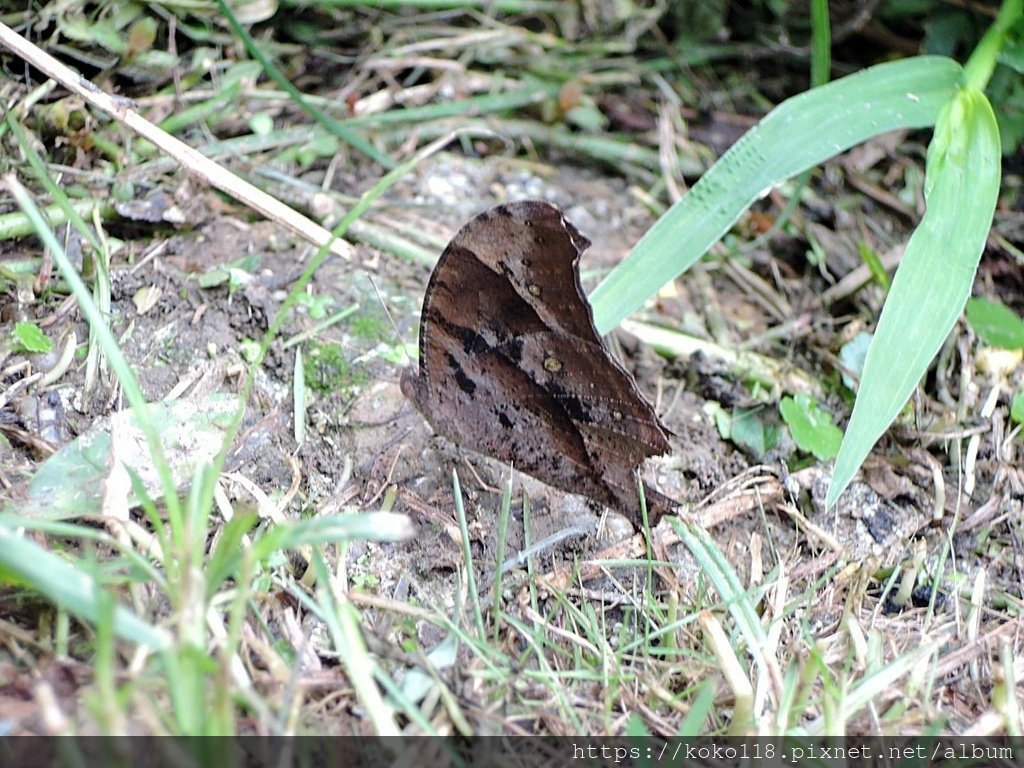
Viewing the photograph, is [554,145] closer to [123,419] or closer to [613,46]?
[613,46]

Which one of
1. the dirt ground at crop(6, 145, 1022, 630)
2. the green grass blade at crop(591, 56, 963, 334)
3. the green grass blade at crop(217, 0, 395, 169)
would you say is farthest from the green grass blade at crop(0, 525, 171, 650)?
the green grass blade at crop(217, 0, 395, 169)

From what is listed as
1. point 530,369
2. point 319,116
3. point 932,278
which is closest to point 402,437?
point 530,369

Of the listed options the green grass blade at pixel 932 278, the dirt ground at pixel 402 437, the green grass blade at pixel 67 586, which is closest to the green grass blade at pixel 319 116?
the dirt ground at pixel 402 437

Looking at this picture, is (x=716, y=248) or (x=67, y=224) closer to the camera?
(x=67, y=224)

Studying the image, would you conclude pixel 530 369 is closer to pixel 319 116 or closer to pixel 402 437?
pixel 402 437

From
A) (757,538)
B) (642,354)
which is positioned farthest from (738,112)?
(757,538)

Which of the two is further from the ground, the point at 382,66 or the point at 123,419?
the point at 382,66

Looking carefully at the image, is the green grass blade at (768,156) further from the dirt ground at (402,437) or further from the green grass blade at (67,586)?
the green grass blade at (67,586)
